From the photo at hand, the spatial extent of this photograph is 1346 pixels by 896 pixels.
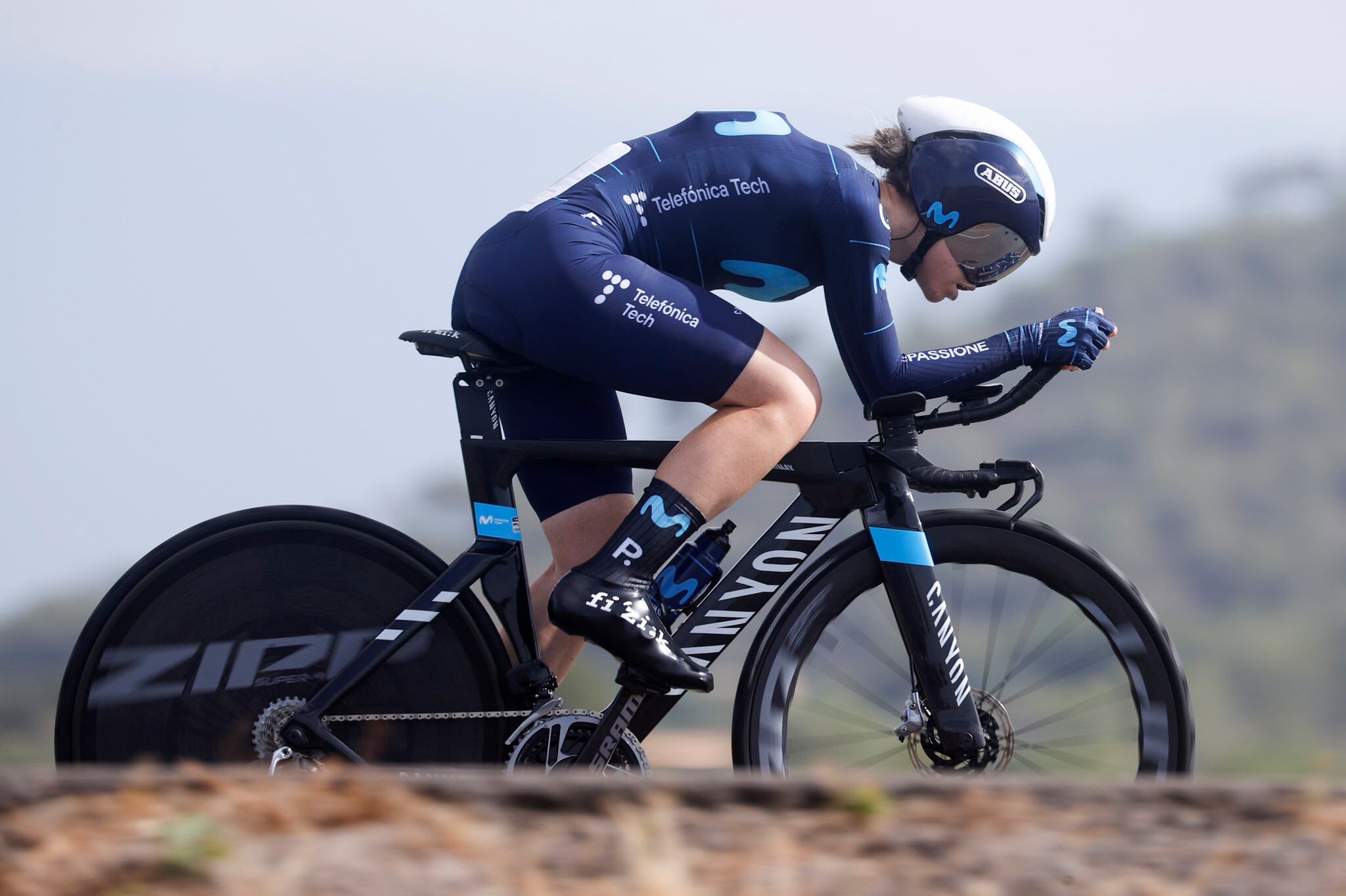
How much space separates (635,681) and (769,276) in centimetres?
98

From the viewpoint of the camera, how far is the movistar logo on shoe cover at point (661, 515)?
2908mm

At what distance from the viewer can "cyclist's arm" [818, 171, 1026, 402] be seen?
2.93 meters

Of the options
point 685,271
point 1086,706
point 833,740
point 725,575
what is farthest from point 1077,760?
point 685,271

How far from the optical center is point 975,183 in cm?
310

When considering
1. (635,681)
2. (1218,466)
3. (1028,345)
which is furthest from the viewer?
(1218,466)

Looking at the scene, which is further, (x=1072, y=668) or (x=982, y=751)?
(x=1072, y=668)

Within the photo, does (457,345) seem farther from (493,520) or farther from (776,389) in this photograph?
(776,389)

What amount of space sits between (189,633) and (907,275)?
74.6 inches

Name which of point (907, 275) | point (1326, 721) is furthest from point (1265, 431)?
point (907, 275)

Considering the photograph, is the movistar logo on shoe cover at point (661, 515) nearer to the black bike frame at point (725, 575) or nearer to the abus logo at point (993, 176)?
the black bike frame at point (725, 575)

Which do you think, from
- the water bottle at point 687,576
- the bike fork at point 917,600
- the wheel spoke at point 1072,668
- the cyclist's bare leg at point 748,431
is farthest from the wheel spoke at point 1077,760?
the cyclist's bare leg at point 748,431

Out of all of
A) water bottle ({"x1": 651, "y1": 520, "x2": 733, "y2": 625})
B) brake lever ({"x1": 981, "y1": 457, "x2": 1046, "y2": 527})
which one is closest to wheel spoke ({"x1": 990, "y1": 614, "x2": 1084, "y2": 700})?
brake lever ({"x1": 981, "y1": 457, "x2": 1046, "y2": 527})

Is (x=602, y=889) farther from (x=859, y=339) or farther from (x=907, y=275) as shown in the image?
(x=907, y=275)

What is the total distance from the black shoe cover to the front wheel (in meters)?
0.26
